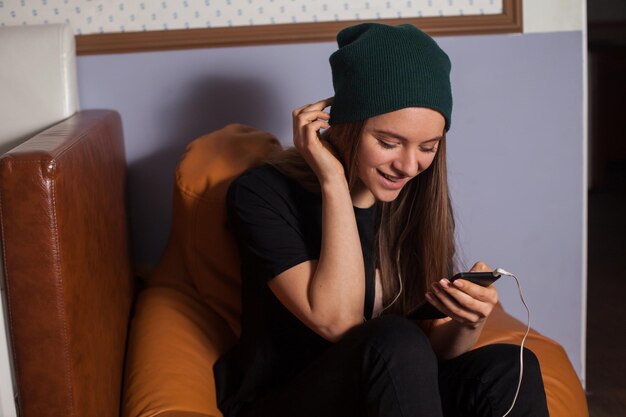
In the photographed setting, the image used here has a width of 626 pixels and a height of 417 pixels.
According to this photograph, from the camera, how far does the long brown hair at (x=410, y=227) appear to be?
1463 mm

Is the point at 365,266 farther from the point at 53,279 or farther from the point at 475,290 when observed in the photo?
the point at 53,279

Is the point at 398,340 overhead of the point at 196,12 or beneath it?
beneath

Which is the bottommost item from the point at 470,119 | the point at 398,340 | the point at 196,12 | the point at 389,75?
the point at 398,340

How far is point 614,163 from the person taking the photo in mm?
4770

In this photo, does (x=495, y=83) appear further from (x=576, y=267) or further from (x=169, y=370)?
(x=169, y=370)

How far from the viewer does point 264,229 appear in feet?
4.51

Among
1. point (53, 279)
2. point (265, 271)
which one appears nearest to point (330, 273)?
point (265, 271)

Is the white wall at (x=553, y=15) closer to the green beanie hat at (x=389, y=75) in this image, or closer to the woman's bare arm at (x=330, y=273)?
the green beanie hat at (x=389, y=75)

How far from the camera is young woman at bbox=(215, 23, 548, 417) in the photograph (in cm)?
125

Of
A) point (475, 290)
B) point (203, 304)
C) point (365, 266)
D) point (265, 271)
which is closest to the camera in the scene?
point (475, 290)

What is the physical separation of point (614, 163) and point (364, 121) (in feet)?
12.5

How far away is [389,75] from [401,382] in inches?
19.6

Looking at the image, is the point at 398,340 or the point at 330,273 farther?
the point at 330,273

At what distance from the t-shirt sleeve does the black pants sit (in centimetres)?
18
